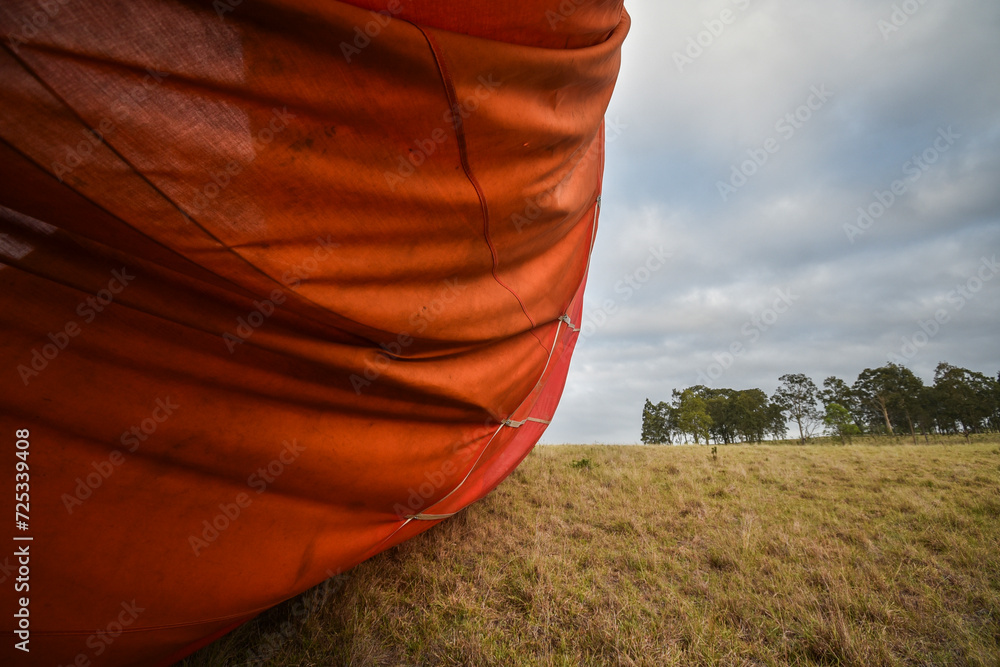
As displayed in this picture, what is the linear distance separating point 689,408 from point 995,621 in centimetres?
4739

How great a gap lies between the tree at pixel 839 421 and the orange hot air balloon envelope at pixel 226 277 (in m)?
47.7

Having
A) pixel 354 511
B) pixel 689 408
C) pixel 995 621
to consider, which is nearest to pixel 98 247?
pixel 354 511

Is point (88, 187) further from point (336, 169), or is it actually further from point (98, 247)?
point (336, 169)

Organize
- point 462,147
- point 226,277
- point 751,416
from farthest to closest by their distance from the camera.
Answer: point 751,416 < point 462,147 < point 226,277

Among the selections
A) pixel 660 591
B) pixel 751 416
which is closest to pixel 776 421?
pixel 751 416

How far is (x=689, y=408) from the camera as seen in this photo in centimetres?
4534

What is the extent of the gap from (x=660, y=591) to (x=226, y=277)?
2.84 m

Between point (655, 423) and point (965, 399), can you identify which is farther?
point (655, 423)

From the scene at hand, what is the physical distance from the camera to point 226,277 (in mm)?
1134

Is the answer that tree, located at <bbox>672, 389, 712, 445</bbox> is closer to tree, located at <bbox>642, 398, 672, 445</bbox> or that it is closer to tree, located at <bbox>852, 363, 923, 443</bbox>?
tree, located at <bbox>642, 398, 672, 445</bbox>

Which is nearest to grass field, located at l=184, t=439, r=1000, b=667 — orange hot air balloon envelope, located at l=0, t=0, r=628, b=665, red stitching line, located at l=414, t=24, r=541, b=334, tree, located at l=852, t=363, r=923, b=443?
orange hot air balloon envelope, located at l=0, t=0, r=628, b=665

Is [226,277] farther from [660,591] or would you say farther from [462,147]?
[660,591]

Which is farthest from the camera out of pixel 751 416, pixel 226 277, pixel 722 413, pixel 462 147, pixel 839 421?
pixel 722 413

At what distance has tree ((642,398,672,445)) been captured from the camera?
48.2m
